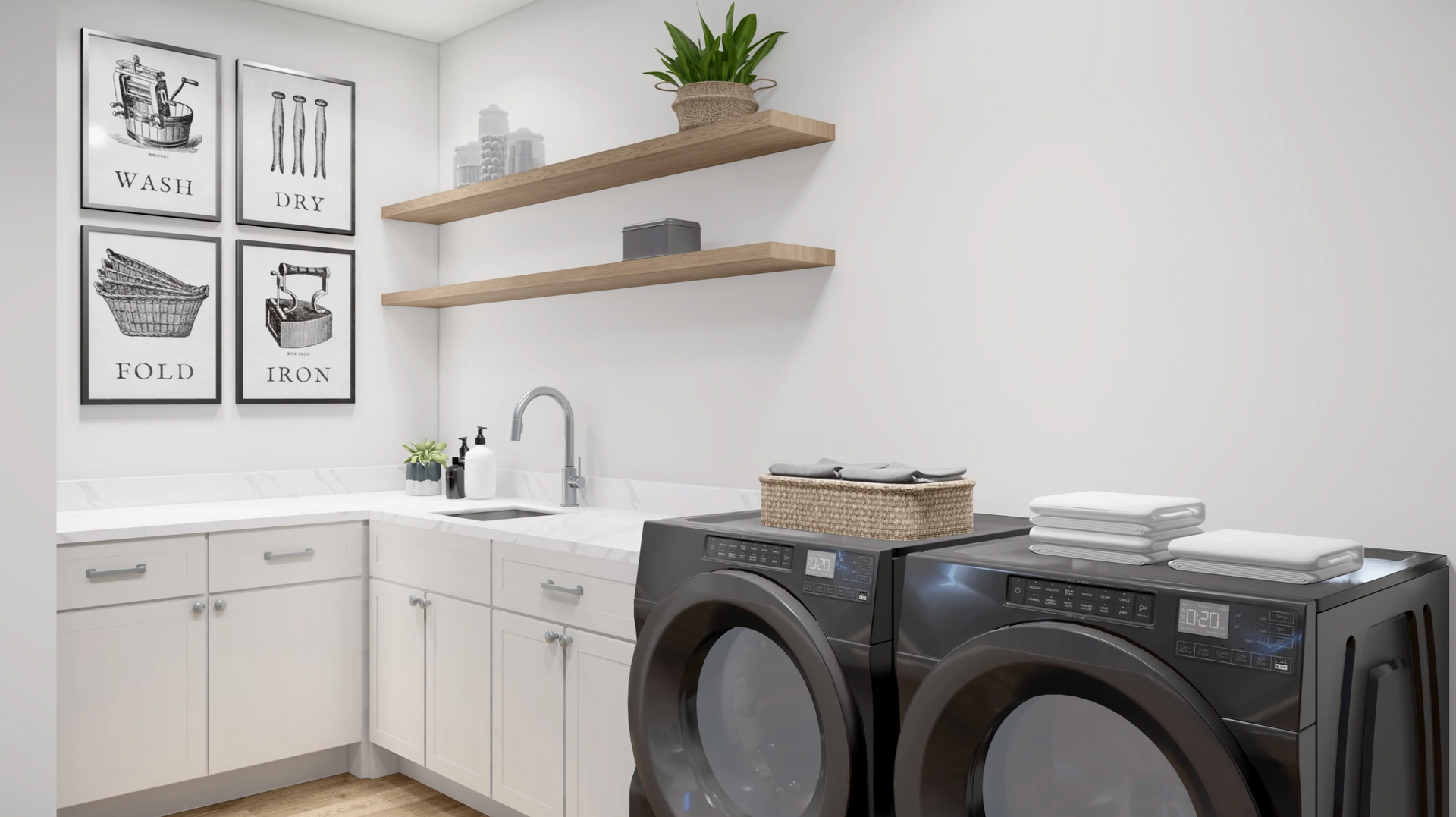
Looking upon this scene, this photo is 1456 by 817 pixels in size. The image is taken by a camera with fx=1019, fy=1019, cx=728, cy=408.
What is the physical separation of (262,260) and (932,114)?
8.12 feet

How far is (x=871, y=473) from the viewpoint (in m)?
1.90

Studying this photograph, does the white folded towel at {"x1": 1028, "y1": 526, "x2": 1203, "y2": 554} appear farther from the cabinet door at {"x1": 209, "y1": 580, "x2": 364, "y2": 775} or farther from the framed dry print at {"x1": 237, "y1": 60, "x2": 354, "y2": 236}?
the framed dry print at {"x1": 237, "y1": 60, "x2": 354, "y2": 236}

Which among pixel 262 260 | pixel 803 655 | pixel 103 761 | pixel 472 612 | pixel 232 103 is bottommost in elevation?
pixel 103 761

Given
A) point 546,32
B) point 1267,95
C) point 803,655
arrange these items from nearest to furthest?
point 803,655
point 1267,95
point 546,32

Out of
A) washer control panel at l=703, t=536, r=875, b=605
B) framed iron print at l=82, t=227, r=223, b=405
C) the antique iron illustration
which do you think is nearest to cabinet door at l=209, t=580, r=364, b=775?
framed iron print at l=82, t=227, r=223, b=405

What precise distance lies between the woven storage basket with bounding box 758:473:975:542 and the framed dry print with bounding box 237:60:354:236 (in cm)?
247

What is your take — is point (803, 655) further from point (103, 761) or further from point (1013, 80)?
point (103, 761)

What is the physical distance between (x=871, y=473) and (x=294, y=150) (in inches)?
110

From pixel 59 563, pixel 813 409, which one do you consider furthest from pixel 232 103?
pixel 813 409

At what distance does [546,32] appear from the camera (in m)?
3.56

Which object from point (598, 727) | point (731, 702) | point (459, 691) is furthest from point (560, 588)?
point (731, 702)

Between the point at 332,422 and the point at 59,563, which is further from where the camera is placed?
the point at 332,422

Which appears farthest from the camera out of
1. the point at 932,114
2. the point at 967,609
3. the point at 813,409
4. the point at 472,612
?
the point at 472,612

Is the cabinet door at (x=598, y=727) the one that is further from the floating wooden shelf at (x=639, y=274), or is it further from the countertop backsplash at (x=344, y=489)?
the floating wooden shelf at (x=639, y=274)
